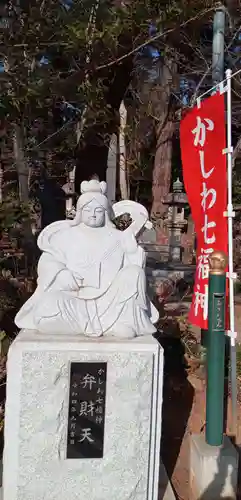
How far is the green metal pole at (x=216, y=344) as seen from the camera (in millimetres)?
2684

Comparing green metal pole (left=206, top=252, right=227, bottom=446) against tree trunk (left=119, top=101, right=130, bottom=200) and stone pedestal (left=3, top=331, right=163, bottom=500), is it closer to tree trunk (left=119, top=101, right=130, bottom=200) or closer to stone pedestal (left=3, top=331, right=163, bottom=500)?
stone pedestal (left=3, top=331, right=163, bottom=500)

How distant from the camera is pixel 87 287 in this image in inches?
99.8

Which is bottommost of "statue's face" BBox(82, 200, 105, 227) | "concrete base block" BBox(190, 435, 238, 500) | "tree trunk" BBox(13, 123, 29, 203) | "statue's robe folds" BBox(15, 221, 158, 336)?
"concrete base block" BBox(190, 435, 238, 500)

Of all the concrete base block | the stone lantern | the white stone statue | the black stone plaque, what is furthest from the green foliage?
the stone lantern

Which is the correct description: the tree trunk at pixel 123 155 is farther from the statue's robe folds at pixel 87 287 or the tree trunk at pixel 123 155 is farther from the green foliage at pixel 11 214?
the statue's robe folds at pixel 87 287

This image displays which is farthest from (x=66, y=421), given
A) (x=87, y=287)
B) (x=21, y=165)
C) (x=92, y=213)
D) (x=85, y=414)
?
(x=21, y=165)

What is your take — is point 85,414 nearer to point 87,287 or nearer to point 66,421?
point 66,421

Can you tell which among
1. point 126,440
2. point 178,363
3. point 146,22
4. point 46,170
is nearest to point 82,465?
point 126,440

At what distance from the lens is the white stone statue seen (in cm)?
243

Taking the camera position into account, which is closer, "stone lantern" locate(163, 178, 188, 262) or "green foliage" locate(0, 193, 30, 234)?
"green foliage" locate(0, 193, 30, 234)

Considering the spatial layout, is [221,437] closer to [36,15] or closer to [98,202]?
[98,202]

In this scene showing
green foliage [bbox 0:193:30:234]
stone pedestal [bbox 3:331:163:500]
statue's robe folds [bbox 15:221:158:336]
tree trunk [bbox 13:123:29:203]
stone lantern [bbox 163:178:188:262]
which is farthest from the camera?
stone lantern [bbox 163:178:188:262]

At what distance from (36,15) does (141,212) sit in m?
2.27

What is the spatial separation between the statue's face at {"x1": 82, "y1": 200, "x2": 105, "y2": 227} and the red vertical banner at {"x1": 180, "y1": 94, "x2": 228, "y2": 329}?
933 millimetres
